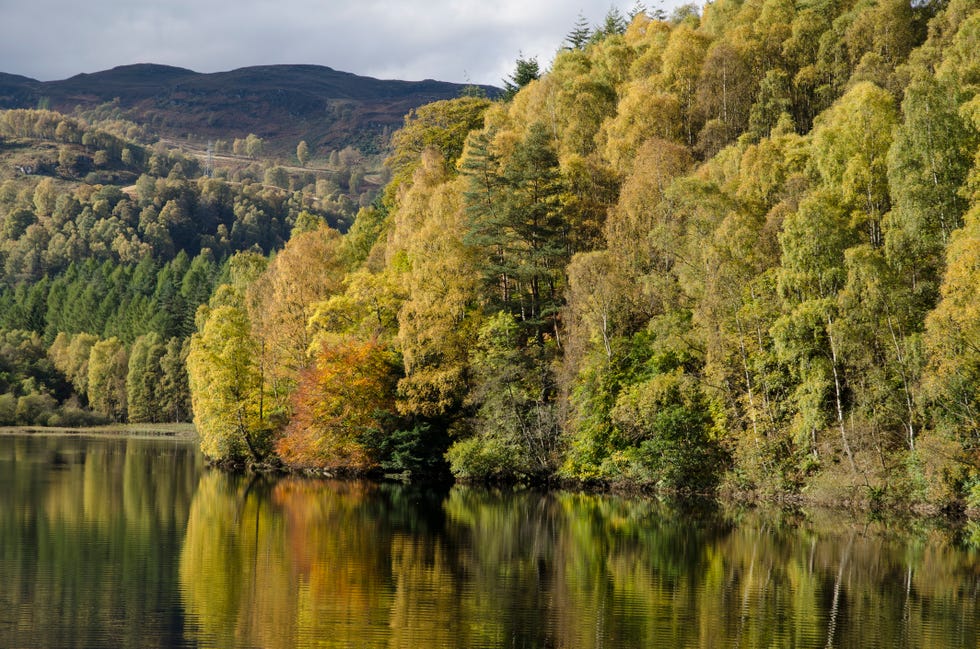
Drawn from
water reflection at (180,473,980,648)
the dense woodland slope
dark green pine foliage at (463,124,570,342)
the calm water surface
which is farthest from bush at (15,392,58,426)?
water reflection at (180,473,980,648)

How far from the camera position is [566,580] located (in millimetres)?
27250

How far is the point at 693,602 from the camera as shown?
79.7 feet

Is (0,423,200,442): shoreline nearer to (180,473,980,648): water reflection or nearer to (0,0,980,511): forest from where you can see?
(0,0,980,511): forest

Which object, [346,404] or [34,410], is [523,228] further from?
[34,410]

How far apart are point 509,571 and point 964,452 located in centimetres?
2119

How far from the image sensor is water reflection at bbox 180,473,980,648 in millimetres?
20828

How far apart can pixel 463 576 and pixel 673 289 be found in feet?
96.2

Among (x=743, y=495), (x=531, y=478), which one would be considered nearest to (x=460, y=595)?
(x=743, y=495)

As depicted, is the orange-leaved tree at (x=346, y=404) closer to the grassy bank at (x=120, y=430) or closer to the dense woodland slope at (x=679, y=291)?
the dense woodland slope at (x=679, y=291)

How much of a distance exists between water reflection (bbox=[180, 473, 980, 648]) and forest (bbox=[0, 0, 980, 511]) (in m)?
6.75

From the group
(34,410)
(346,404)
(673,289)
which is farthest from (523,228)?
(34,410)

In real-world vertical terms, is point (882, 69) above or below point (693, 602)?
above

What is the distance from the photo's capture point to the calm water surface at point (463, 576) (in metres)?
20.7

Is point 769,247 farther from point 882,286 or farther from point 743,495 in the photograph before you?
point 743,495
